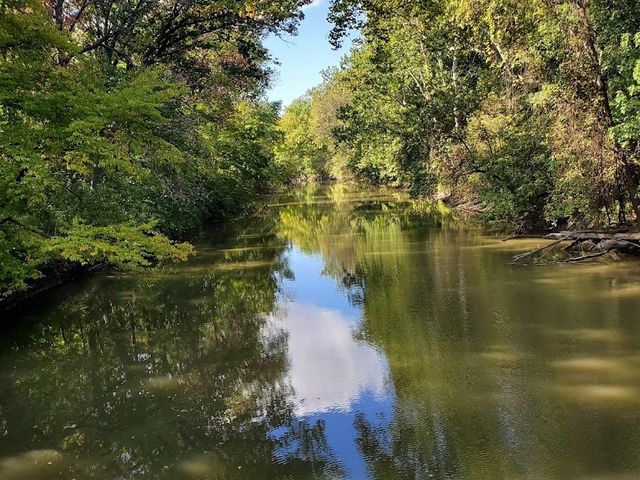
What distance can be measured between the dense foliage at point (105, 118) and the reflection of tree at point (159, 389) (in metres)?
1.26

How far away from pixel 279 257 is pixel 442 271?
570cm

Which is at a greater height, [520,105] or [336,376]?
[520,105]

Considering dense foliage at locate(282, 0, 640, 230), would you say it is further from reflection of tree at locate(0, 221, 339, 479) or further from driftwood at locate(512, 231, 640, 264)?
reflection of tree at locate(0, 221, 339, 479)

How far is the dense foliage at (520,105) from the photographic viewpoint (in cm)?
1111

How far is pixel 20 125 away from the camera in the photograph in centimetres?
718

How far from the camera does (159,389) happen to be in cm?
699

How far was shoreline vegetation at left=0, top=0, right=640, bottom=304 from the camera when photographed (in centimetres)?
743

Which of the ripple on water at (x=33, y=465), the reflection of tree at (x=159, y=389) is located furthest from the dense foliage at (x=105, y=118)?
the ripple on water at (x=33, y=465)

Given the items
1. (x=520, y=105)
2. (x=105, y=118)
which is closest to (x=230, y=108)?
(x=520, y=105)

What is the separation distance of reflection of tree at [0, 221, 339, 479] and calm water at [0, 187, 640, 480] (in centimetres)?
3

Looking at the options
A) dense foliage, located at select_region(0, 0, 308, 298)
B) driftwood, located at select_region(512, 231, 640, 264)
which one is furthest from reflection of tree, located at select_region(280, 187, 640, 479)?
dense foliage, located at select_region(0, 0, 308, 298)

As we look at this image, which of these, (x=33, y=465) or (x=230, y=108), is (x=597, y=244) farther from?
(x=230, y=108)

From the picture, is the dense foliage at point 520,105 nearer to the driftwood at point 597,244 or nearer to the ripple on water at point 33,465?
the driftwood at point 597,244

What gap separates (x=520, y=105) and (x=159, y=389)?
13582 millimetres
